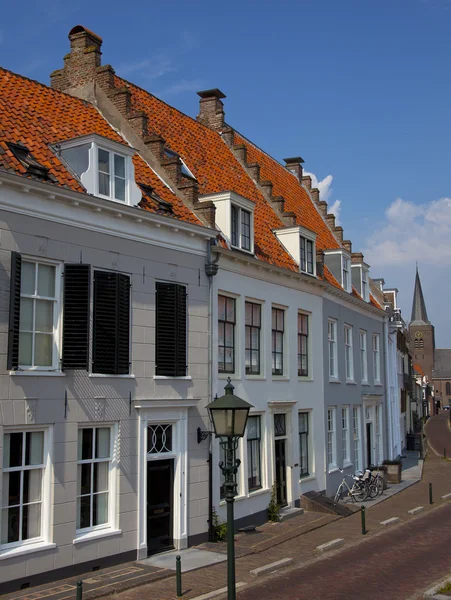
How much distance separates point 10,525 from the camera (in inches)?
497

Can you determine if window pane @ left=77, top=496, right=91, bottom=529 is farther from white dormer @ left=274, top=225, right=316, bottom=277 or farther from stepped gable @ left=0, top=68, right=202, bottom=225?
white dormer @ left=274, top=225, right=316, bottom=277

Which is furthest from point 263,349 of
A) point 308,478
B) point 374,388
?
point 374,388

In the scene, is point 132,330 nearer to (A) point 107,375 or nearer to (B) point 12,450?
(A) point 107,375

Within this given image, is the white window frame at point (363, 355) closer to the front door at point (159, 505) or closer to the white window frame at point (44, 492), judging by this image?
the front door at point (159, 505)

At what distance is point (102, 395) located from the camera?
1455 cm

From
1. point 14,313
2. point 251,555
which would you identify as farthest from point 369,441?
point 14,313

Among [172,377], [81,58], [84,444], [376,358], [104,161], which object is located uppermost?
[81,58]

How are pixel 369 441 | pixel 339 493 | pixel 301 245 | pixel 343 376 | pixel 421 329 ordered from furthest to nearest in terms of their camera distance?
pixel 421 329
pixel 369 441
pixel 343 376
pixel 339 493
pixel 301 245

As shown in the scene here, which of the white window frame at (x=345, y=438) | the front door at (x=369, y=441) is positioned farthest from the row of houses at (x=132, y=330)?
the front door at (x=369, y=441)

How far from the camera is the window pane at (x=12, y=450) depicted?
41.7 feet

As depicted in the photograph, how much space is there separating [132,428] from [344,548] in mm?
6267

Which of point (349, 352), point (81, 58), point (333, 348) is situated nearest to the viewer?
point (81, 58)

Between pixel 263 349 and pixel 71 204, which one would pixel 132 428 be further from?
pixel 263 349

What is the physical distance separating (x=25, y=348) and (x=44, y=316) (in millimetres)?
794
